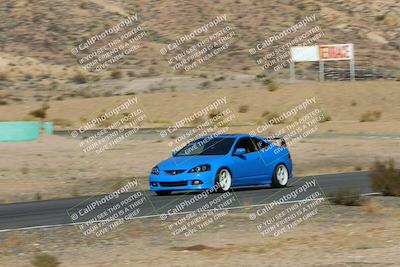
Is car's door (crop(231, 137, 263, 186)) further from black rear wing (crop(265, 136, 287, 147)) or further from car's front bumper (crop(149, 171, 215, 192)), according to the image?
black rear wing (crop(265, 136, 287, 147))

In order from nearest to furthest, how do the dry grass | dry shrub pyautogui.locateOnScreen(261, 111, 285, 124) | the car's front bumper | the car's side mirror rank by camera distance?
the car's front bumper → the car's side mirror → the dry grass → dry shrub pyautogui.locateOnScreen(261, 111, 285, 124)

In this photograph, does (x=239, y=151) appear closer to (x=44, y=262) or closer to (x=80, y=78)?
(x=44, y=262)

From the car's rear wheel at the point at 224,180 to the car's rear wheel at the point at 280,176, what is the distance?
67.8 inches

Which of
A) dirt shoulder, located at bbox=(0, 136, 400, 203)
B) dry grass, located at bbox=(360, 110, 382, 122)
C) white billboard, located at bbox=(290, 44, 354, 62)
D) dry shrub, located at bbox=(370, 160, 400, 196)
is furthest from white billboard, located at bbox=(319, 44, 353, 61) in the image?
dry shrub, located at bbox=(370, 160, 400, 196)

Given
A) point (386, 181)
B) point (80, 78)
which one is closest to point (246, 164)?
point (386, 181)

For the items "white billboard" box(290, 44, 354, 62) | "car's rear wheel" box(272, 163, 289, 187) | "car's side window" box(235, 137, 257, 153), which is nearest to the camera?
"car's side window" box(235, 137, 257, 153)

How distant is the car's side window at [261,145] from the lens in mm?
22828

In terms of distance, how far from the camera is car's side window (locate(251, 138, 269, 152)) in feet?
74.9

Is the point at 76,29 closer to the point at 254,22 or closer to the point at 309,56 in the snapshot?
the point at 254,22

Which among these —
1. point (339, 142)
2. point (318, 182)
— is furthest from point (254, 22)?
point (318, 182)

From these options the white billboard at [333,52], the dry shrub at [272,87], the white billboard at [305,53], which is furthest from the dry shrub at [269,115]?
the white billboard at [333,52]

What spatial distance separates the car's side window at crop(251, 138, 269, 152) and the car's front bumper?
2.18 metres

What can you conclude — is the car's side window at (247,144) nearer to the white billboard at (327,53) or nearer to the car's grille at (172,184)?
the car's grille at (172,184)

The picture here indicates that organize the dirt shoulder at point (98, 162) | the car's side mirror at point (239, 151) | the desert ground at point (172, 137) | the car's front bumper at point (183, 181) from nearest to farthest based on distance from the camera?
the car's front bumper at point (183, 181)
the car's side mirror at point (239, 151)
the dirt shoulder at point (98, 162)
the desert ground at point (172, 137)
